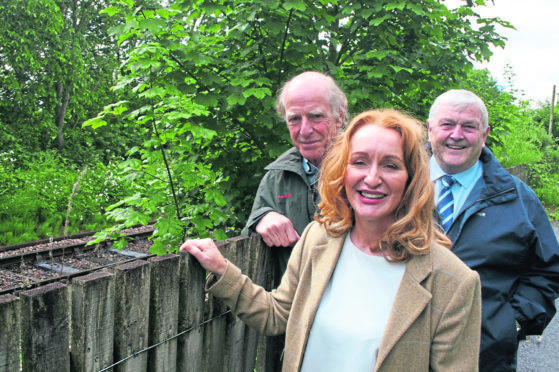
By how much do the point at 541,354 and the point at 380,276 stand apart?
498 centimetres

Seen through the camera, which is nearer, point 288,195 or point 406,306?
point 406,306

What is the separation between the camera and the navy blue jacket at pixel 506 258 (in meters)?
2.25

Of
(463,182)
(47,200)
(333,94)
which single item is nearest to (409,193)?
(333,94)

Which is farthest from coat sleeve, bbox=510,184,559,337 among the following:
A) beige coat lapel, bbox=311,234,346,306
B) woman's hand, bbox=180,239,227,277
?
woman's hand, bbox=180,239,227,277

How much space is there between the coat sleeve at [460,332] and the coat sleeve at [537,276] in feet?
3.28

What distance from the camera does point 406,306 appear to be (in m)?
1.53

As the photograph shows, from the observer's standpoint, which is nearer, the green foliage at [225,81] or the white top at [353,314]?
the white top at [353,314]

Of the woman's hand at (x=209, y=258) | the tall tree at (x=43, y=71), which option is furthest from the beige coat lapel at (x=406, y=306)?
the tall tree at (x=43, y=71)

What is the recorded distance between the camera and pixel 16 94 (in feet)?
48.5

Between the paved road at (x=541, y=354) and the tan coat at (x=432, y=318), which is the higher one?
the tan coat at (x=432, y=318)

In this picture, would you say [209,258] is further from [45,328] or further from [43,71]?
[43,71]

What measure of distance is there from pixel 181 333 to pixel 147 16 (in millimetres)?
2552

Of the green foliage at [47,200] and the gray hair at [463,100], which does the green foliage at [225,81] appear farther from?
the green foliage at [47,200]

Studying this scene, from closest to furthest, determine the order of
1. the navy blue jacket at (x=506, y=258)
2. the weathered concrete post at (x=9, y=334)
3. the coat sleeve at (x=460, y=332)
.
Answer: the weathered concrete post at (x=9, y=334), the coat sleeve at (x=460, y=332), the navy blue jacket at (x=506, y=258)
